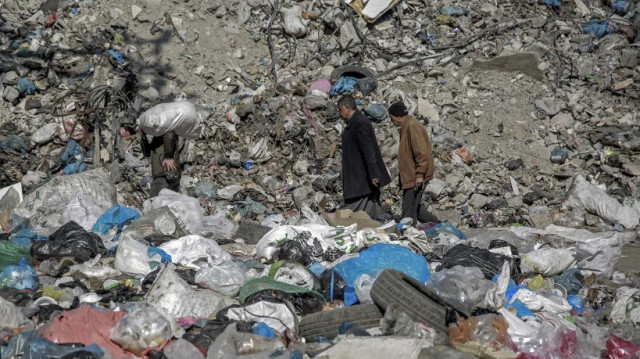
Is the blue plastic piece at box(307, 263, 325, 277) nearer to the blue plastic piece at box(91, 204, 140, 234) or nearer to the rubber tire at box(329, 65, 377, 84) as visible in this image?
the blue plastic piece at box(91, 204, 140, 234)

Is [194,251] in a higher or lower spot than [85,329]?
lower

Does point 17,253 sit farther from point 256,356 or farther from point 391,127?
point 391,127

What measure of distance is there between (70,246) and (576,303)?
4.14 metres

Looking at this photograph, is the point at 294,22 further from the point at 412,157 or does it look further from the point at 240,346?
the point at 240,346

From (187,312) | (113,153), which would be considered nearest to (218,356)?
(187,312)

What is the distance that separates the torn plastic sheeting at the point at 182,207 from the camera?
7.59 meters

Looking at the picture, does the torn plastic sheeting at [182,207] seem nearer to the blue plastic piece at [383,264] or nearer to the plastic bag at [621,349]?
the blue plastic piece at [383,264]

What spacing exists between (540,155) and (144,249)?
5758mm

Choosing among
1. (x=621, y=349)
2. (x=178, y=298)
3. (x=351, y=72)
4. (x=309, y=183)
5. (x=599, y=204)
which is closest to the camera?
(x=621, y=349)

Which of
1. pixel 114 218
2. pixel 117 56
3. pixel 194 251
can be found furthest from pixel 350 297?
pixel 117 56

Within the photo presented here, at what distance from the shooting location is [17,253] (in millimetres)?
6531

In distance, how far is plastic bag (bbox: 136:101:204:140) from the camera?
26.1 feet

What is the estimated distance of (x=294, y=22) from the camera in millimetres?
11422

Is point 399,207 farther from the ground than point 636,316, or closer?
closer
